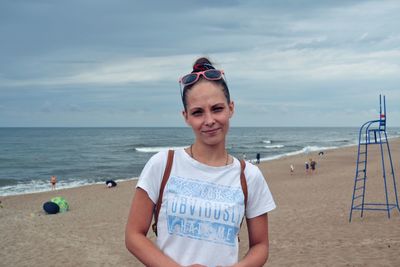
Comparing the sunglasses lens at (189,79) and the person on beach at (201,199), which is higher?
the sunglasses lens at (189,79)

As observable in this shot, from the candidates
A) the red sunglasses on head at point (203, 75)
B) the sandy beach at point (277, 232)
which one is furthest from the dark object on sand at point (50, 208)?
the red sunglasses on head at point (203, 75)

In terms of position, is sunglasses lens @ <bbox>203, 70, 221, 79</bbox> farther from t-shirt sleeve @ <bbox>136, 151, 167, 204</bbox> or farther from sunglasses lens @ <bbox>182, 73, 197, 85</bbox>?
t-shirt sleeve @ <bbox>136, 151, 167, 204</bbox>

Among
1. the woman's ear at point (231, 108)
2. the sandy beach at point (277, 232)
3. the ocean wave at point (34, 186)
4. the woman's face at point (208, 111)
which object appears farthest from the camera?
the ocean wave at point (34, 186)

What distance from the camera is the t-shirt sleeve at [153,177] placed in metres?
1.97

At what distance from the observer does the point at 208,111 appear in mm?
2059

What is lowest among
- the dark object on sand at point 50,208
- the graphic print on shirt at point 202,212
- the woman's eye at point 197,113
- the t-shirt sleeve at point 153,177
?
the dark object on sand at point 50,208

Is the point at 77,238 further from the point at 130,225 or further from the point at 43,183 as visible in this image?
the point at 43,183

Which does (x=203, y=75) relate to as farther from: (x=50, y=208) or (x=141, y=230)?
(x=50, y=208)

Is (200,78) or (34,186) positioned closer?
(200,78)

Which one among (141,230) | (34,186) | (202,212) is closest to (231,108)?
(202,212)

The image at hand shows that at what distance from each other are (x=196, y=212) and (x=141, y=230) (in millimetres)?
265

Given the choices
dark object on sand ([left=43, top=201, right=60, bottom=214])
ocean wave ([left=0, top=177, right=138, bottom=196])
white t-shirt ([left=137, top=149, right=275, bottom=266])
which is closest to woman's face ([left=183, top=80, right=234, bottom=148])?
white t-shirt ([left=137, top=149, right=275, bottom=266])

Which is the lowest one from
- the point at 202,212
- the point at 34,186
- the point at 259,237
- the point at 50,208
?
the point at 34,186

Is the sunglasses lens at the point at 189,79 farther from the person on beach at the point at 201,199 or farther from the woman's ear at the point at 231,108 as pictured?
the woman's ear at the point at 231,108
